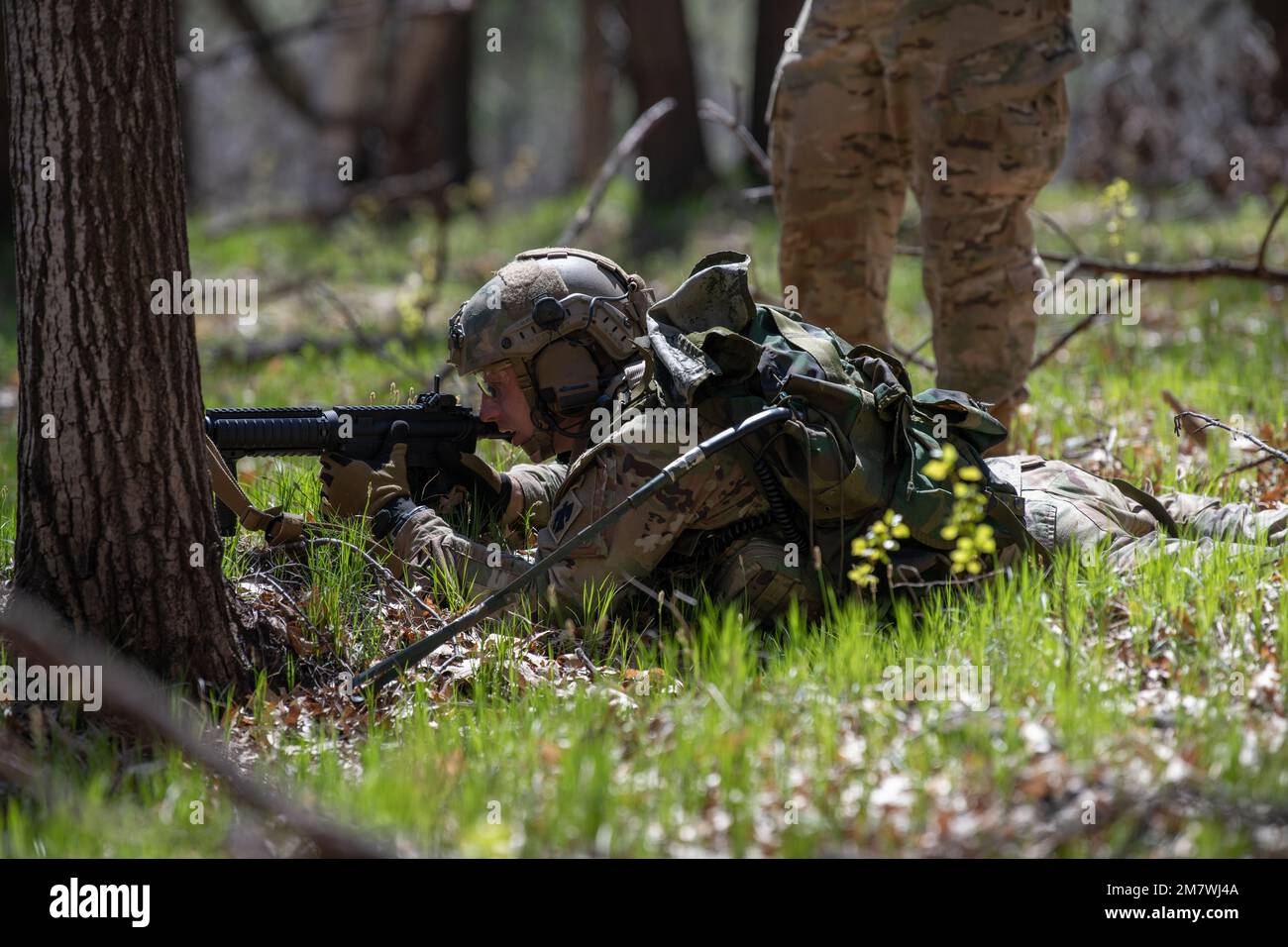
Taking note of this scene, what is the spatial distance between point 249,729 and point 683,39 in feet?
42.7

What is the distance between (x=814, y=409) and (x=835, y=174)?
226 cm

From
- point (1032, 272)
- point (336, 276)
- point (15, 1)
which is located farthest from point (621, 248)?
point (15, 1)

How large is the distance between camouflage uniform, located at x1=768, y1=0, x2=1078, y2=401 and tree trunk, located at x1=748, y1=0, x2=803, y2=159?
353 inches

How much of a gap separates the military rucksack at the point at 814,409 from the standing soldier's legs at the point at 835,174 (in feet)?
5.91

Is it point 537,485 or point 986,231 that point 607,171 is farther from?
point 537,485

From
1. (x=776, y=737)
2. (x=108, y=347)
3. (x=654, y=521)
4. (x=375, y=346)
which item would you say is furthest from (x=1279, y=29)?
(x=108, y=347)

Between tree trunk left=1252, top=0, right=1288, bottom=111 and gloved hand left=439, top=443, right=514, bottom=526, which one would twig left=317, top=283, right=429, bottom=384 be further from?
tree trunk left=1252, top=0, right=1288, bottom=111

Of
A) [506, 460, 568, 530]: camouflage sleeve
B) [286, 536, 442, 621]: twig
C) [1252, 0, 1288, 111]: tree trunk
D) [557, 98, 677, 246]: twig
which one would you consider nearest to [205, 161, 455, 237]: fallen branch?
[557, 98, 677, 246]: twig

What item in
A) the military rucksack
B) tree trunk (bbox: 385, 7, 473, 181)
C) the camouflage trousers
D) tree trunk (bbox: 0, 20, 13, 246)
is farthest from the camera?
tree trunk (bbox: 385, 7, 473, 181)

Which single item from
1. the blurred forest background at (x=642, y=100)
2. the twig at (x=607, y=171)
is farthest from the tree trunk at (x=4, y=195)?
the twig at (x=607, y=171)

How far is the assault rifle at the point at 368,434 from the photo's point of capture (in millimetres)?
4309

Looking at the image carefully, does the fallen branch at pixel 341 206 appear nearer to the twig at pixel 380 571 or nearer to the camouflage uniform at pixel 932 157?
the camouflage uniform at pixel 932 157

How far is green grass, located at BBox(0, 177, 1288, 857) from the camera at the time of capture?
2.87 metres

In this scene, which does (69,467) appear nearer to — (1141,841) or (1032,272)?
(1141,841)
